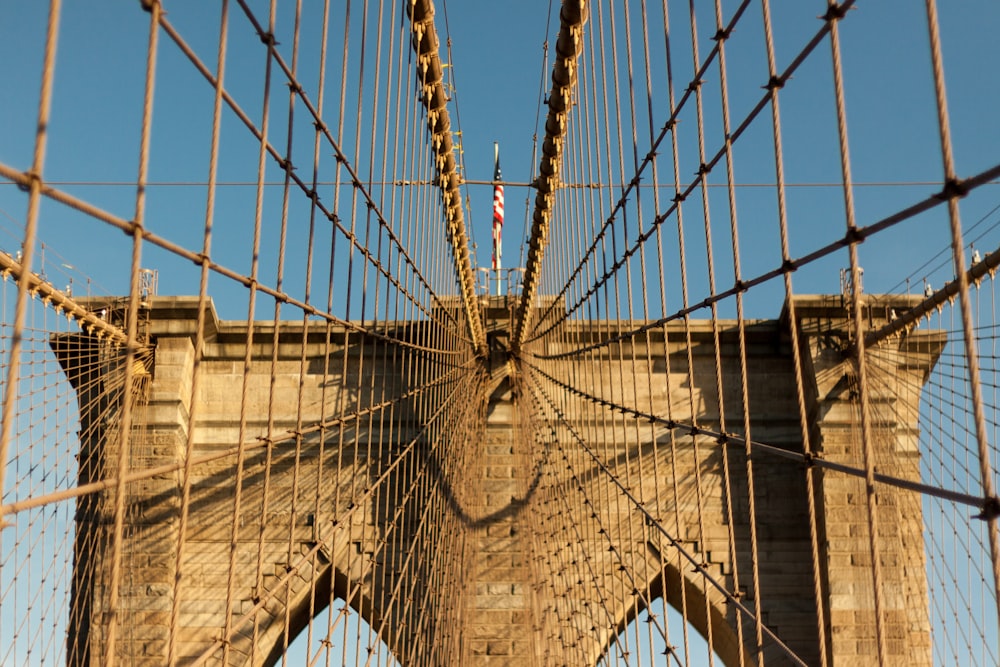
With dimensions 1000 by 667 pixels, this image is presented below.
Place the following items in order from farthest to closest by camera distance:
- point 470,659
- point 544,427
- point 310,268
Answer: point 544,427 → point 470,659 → point 310,268

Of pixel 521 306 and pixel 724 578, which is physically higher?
pixel 521 306

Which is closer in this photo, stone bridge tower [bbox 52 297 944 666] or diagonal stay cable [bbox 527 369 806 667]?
diagonal stay cable [bbox 527 369 806 667]

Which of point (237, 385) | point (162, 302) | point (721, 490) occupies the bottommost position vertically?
point (721, 490)

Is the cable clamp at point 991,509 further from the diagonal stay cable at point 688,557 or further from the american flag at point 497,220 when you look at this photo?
the american flag at point 497,220

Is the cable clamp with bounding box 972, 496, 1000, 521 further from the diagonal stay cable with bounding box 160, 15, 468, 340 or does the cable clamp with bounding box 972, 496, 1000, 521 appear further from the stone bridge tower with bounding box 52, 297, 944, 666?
the stone bridge tower with bounding box 52, 297, 944, 666

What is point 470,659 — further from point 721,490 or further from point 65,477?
point 65,477

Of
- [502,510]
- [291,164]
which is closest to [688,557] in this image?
[291,164]

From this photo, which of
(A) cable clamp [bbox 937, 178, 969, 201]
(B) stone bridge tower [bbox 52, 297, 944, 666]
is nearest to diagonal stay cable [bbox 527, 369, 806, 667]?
(B) stone bridge tower [bbox 52, 297, 944, 666]

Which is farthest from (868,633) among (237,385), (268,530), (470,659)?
(237,385)

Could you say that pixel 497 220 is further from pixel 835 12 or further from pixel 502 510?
pixel 835 12
